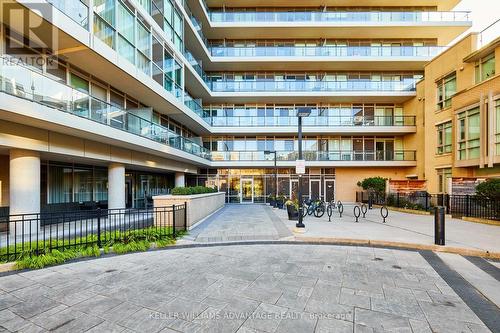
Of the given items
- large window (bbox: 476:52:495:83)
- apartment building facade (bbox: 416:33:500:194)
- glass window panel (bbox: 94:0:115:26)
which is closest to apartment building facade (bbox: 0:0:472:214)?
apartment building facade (bbox: 416:33:500:194)

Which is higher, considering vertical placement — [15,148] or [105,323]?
[15,148]

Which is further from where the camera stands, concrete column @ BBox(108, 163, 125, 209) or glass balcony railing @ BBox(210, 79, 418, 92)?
glass balcony railing @ BBox(210, 79, 418, 92)

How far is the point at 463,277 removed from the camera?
5.54 metres

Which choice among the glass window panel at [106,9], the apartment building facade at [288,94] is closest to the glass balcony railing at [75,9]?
the glass window panel at [106,9]

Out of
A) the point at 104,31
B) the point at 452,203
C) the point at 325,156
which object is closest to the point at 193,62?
the point at 104,31

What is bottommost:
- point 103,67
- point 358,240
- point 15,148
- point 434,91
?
point 358,240

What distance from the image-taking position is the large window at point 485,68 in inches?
624

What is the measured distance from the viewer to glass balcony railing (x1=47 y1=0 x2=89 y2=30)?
343 inches

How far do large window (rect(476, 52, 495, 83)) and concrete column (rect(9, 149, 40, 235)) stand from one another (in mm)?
25657

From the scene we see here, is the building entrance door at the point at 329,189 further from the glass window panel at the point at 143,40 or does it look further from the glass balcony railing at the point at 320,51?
the glass window panel at the point at 143,40

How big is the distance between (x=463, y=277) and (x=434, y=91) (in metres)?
20.5

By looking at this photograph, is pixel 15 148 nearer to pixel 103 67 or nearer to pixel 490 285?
pixel 103 67

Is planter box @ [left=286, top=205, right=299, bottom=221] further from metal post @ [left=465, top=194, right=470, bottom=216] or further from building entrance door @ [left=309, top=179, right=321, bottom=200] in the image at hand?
building entrance door @ [left=309, top=179, right=321, bottom=200]

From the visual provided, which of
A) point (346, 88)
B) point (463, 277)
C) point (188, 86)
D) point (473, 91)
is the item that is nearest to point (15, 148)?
point (463, 277)
